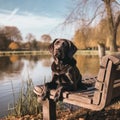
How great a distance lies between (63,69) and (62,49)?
286 millimetres

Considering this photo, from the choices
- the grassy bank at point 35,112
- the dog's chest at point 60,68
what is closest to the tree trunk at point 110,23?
the grassy bank at point 35,112

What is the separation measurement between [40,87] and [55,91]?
12.4 inches

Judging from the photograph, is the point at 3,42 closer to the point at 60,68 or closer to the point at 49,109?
the point at 49,109

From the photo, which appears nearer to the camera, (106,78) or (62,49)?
(106,78)

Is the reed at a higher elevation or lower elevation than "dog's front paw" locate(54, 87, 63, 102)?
lower

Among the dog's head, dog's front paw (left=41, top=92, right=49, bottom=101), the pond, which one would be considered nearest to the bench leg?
dog's front paw (left=41, top=92, right=49, bottom=101)

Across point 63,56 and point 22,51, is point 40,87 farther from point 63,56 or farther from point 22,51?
point 22,51

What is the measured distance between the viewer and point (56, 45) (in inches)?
174

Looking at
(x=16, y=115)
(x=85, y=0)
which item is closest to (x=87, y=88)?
(x=16, y=115)

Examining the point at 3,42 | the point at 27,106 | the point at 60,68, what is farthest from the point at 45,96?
the point at 3,42

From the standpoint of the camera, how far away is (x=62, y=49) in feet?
14.3

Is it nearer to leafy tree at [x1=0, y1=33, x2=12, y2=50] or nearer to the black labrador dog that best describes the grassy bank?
the black labrador dog

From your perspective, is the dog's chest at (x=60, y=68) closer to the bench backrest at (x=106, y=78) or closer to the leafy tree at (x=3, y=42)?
the bench backrest at (x=106, y=78)

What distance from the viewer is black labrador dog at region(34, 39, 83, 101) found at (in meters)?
4.33
